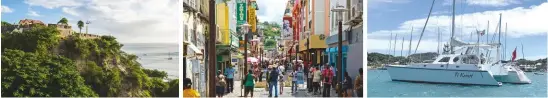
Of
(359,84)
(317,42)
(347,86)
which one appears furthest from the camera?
(317,42)

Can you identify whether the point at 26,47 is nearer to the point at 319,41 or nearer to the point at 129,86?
the point at 129,86

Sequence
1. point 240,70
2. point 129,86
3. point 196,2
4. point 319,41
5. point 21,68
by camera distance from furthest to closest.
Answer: point 240,70 → point 319,41 → point 196,2 → point 129,86 → point 21,68

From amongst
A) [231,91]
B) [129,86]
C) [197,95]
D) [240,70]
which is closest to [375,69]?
[231,91]

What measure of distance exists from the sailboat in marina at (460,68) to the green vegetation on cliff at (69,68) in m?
5.70

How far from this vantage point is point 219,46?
31.1 ft

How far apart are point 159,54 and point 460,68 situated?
939cm

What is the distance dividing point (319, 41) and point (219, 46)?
1.66 meters

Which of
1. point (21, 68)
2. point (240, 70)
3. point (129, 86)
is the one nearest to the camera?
point (21, 68)

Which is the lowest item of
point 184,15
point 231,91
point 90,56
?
point 231,91

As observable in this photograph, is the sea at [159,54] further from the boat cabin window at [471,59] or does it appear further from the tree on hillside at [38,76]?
the boat cabin window at [471,59]

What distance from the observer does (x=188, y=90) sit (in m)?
5.96

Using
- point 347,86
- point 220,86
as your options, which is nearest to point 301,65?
point 220,86

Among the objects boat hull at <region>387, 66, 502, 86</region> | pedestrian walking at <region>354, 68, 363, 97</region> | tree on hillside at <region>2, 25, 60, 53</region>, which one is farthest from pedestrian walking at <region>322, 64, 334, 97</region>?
boat hull at <region>387, 66, 502, 86</region>

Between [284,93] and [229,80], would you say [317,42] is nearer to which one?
[229,80]
